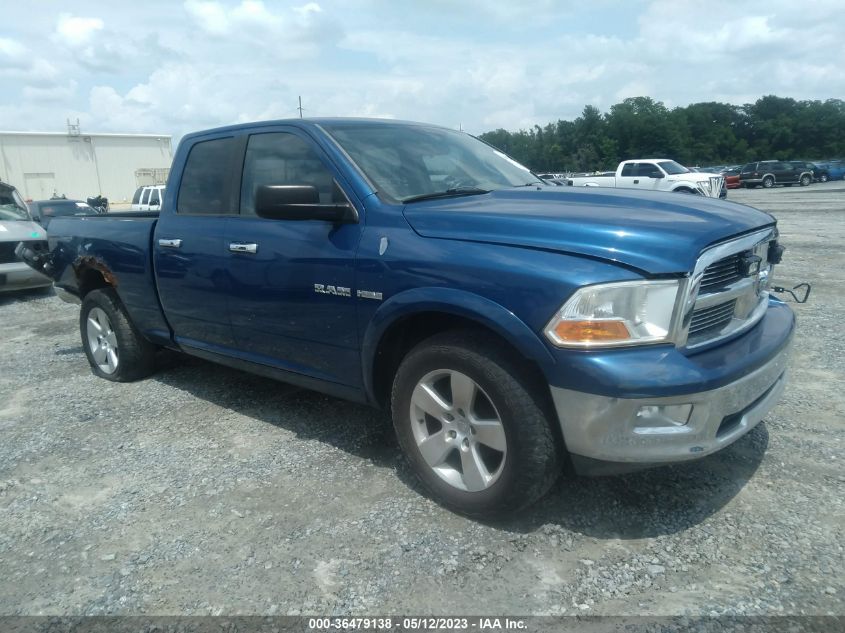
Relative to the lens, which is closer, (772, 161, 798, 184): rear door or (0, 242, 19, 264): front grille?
(0, 242, 19, 264): front grille

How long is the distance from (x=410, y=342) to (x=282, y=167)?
138 cm

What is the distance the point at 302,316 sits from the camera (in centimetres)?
352

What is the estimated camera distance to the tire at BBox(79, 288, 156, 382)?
509 centimetres

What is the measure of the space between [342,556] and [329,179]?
1.92 m

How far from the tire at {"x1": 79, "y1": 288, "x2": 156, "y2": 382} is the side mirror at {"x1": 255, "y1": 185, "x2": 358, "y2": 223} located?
2412mm

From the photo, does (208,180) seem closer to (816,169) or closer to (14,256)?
(14,256)

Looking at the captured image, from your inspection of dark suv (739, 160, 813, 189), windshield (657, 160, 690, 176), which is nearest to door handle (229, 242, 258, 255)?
windshield (657, 160, 690, 176)

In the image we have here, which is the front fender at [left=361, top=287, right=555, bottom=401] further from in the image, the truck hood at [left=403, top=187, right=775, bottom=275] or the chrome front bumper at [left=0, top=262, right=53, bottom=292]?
the chrome front bumper at [left=0, top=262, right=53, bottom=292]

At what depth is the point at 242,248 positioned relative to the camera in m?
3.77

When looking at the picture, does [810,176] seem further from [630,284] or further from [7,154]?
[7,154]

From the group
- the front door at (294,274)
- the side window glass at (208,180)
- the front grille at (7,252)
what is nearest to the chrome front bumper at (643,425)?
the front door at (294,274)

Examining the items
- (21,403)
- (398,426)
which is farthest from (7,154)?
(398,426)

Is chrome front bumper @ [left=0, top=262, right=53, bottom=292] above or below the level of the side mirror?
below

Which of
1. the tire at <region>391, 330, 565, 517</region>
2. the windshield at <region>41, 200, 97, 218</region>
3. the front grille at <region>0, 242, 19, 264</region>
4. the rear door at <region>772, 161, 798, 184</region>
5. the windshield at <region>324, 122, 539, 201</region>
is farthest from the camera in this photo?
the rear door at <region>772, 161, 798, 184</region>
